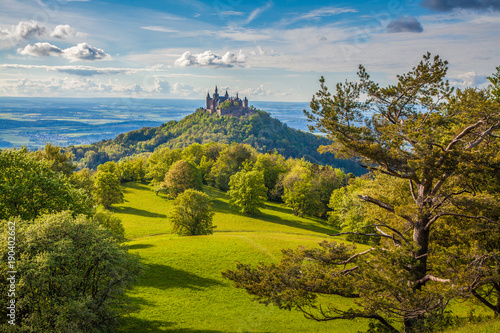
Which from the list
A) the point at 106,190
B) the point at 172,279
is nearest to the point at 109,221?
the point at 172,279

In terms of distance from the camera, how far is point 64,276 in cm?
1159

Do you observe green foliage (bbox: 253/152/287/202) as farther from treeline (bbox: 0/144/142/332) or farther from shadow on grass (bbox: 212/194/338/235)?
treeline (bbox: 0/144/142/332)

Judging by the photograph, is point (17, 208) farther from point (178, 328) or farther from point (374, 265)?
point (374, 265)

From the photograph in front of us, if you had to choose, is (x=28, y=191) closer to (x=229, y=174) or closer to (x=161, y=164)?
(x=161, y=164)

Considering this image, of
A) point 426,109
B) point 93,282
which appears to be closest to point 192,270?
point 93,282

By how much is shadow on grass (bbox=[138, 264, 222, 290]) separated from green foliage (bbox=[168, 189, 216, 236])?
12.2m

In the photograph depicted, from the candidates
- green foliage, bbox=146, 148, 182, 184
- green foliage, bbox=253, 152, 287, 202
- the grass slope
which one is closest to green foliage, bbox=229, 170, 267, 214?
green foliage, bbox=253, 152, 287, 202

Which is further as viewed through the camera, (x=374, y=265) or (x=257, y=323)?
(x=257, y=323)

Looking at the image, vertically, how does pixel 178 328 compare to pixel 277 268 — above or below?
below

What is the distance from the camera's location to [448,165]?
990 centimetres

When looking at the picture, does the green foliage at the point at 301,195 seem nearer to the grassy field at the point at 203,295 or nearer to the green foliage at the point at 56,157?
the grassy field at the point at 203,295

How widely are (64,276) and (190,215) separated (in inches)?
1008

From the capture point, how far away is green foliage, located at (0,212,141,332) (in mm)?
10633

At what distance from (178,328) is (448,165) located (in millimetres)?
15397
